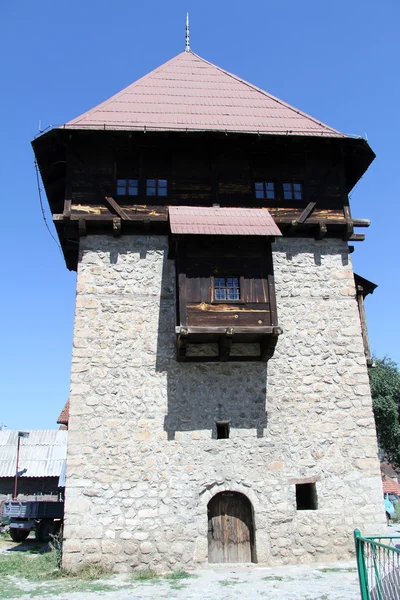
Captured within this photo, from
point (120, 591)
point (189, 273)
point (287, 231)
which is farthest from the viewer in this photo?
point (287, 231)

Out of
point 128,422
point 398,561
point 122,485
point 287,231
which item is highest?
point 287,231

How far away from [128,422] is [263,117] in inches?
351

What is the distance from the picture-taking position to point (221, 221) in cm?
1209

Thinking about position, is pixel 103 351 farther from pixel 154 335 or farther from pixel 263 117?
pixel 263 117

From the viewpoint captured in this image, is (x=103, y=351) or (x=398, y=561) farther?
(x=103, y=351)

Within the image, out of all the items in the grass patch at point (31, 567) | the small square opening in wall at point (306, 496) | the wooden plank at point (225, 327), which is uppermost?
the wooden plank at point (225, 327)

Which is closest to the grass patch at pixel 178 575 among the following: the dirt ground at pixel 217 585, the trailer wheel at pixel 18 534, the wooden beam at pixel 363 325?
the dirt ground at pixel 217 585

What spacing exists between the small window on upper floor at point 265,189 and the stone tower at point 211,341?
0.14 feet

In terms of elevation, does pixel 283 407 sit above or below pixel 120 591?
above

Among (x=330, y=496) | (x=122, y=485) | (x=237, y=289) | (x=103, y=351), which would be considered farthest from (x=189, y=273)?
(x=330, y=496)

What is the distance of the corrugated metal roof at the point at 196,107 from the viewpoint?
13320 millimetres

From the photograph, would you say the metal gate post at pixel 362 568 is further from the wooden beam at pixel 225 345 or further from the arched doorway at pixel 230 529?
the wooden beam at pixel 225 345

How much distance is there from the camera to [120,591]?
352 inches

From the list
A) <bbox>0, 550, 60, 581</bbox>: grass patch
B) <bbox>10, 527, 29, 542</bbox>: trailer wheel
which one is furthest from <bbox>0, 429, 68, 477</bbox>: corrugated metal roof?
<bbox>0, 550, 60, 581</bbox>: grass patch
